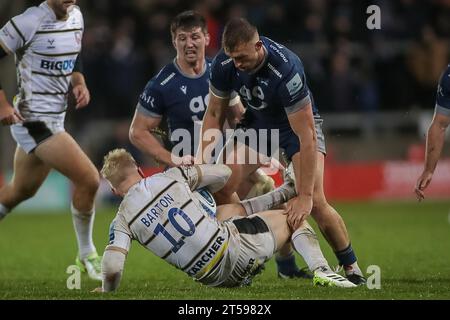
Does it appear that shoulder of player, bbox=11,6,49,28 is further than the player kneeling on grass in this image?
Yes

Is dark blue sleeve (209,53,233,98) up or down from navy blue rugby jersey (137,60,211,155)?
up

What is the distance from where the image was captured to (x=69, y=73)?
9297 millimetres

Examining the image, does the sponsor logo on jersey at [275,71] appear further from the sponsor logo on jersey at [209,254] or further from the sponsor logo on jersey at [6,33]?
the sponsor logo on jersey at [6,33]

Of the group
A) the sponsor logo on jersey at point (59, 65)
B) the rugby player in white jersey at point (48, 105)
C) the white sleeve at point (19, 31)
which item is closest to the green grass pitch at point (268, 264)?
the rugby player in white jersey at point (48, 105)

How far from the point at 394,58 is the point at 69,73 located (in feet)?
33.9

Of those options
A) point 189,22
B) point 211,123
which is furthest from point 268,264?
point 189,22

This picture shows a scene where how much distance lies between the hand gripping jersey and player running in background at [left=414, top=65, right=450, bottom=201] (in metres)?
1.06

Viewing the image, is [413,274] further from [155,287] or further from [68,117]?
[68,117]

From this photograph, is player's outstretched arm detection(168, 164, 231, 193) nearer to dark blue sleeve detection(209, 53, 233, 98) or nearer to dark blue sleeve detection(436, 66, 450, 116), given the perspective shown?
dark blue sleeve detection(209, 53, 233, 98)

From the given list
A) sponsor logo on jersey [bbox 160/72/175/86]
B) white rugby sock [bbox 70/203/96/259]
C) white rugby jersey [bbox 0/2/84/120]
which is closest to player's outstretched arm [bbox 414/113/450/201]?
sponsor logo on jersey [bbox 160/72/175/86]

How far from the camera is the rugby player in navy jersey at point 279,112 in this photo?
7.43 m

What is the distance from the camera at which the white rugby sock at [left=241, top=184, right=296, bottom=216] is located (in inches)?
314

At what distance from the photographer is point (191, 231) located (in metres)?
7.05
